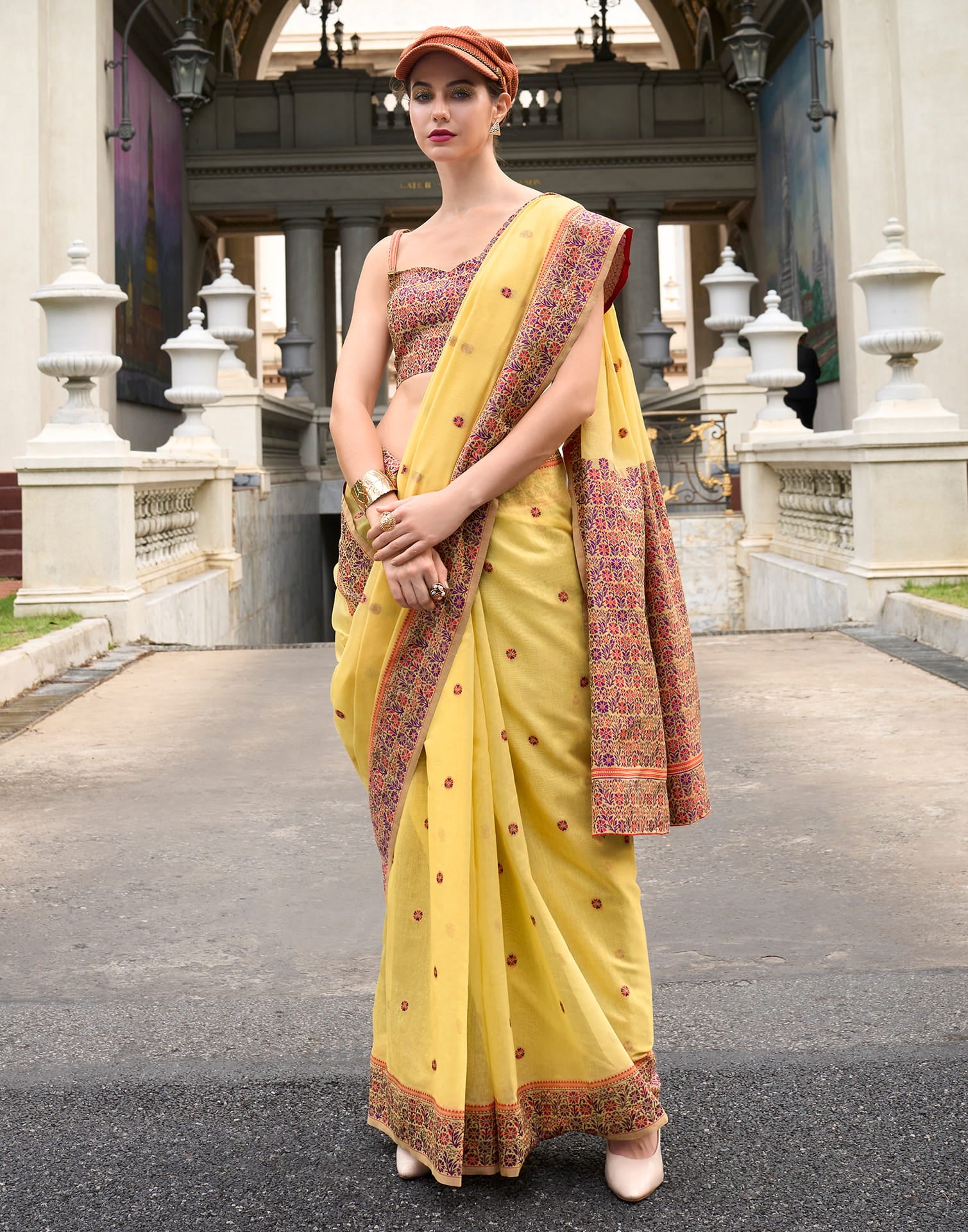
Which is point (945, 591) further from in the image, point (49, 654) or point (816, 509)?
point (49, 654)

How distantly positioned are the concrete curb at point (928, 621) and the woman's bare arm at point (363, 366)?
546 cm

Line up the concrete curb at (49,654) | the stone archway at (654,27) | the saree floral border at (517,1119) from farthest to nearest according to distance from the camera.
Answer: the stone archway at (654,27), the concrete curb at (49,654), the saree floral border at (517,1119)

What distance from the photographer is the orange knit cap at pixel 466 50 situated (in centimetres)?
225

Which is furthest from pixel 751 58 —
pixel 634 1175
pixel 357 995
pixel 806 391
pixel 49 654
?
pixel 634 1175

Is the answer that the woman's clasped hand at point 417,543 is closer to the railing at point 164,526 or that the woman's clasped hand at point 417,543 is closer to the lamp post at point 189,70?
the railing at point 164,526

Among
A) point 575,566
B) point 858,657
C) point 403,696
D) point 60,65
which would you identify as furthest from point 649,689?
point 60,65

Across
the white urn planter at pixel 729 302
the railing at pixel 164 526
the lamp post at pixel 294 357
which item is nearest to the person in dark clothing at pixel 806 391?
the white urn planter at pixel 729 302

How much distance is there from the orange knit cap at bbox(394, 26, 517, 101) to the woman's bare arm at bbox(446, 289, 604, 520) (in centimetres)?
40

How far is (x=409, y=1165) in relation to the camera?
7.40 ft

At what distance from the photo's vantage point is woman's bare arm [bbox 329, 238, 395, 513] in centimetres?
237

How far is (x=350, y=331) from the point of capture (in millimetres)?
2439

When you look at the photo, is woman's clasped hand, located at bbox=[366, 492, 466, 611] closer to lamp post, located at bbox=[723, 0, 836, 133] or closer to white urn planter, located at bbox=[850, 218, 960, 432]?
white urn planter, located at bbox=[850, 218, 960, 432]

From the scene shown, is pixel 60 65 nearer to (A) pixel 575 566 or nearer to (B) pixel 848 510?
(B) pixel 848 510

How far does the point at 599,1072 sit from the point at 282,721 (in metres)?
4.38
